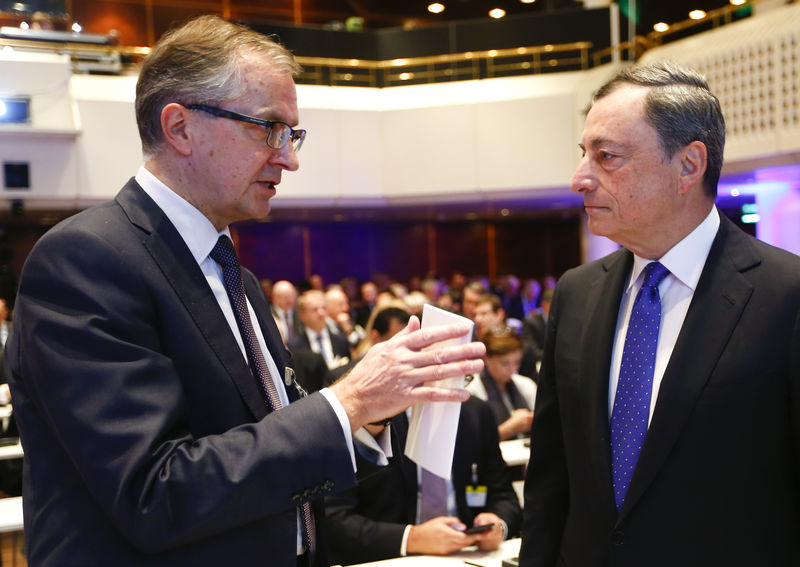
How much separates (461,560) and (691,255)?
1.40 metres

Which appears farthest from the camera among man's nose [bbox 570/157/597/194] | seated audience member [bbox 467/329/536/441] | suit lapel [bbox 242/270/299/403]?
seated audience member [bbox 467/329/536/441]

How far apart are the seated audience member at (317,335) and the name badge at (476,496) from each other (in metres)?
4.79

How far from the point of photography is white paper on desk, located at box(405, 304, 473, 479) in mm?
1363

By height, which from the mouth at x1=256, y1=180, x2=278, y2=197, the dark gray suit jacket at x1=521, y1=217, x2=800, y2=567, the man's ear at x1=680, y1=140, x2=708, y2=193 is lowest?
the dark gray suit jacket at x1=521, y1=217, x2=800, y2=567

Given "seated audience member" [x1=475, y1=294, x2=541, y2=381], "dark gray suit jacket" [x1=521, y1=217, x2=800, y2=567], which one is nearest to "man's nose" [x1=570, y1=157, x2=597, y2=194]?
"dark gray suit jacket" [x1=521, y1=217, x2=800, y2=567]

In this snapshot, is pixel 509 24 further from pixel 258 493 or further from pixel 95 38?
pixel 258 493

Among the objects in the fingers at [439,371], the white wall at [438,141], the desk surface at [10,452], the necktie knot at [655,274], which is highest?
the white wall at [438,141]

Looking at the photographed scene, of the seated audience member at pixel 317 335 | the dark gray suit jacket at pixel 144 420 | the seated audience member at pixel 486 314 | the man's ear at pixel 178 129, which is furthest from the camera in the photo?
the seated audience member at pixel 317 335

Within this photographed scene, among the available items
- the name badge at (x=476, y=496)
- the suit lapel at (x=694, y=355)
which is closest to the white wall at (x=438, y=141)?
the name badge at (x=476, y=496)

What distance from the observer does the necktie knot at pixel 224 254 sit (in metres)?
1.52

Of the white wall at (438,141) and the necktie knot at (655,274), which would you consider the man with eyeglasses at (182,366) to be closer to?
the necktie knot at (655,274)

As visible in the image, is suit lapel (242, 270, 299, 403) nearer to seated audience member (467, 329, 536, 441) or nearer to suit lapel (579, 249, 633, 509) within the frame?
suit lapel (579, 249, 633, 509)

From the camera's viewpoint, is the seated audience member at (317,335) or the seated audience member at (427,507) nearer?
the seated audience member at (427,507)

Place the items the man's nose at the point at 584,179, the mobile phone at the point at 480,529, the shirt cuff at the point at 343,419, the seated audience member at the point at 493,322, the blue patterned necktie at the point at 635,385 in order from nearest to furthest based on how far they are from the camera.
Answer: the shirt cuff at the point at 343,419
the blue patterned necktie at the point at 635,385
the man's nose at the point at 584,179
the mobile phone at the point at 480,529
the seated audience member at the point at 493,322
